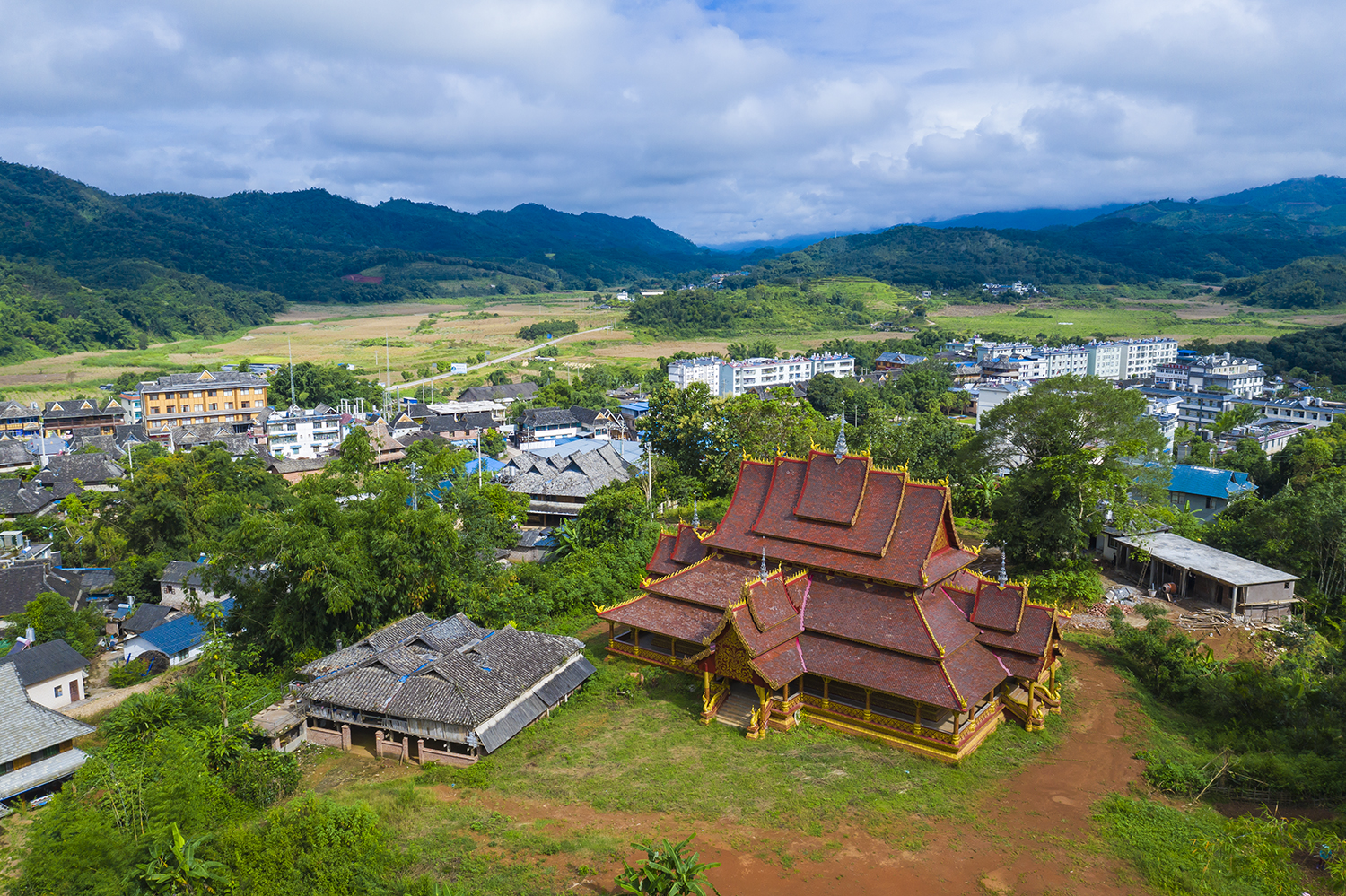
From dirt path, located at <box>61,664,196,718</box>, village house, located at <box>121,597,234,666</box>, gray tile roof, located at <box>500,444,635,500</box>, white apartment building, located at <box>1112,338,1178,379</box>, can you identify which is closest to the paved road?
gray tile roof, located at <box>500,444,635,500</box>

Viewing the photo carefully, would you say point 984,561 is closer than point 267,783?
No

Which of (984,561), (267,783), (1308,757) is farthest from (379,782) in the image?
(984,561)

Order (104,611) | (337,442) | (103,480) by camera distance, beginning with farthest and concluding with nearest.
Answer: (337,442)
(103,480)
(104,611)

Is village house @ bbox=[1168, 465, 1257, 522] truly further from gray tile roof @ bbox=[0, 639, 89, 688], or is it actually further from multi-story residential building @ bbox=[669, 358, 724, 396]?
multi-story residential building @ bbox=[669, 358, 724, 396]

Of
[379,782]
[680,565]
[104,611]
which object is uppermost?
[680,565]

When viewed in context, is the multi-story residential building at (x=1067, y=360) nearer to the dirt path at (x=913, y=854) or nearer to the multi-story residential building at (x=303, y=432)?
the multi-story residential building at (x=303, y=432)

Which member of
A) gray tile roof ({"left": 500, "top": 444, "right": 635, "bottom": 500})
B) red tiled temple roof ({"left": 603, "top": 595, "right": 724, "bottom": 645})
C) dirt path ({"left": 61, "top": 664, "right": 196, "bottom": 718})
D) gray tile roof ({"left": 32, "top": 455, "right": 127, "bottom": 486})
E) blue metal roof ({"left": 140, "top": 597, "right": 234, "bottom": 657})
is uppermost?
red tiled temple roof ({"left": 603, "top": 595, "right": 724, "bottom": 645})

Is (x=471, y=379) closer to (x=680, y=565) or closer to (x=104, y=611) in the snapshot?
(x=104, y=611)
